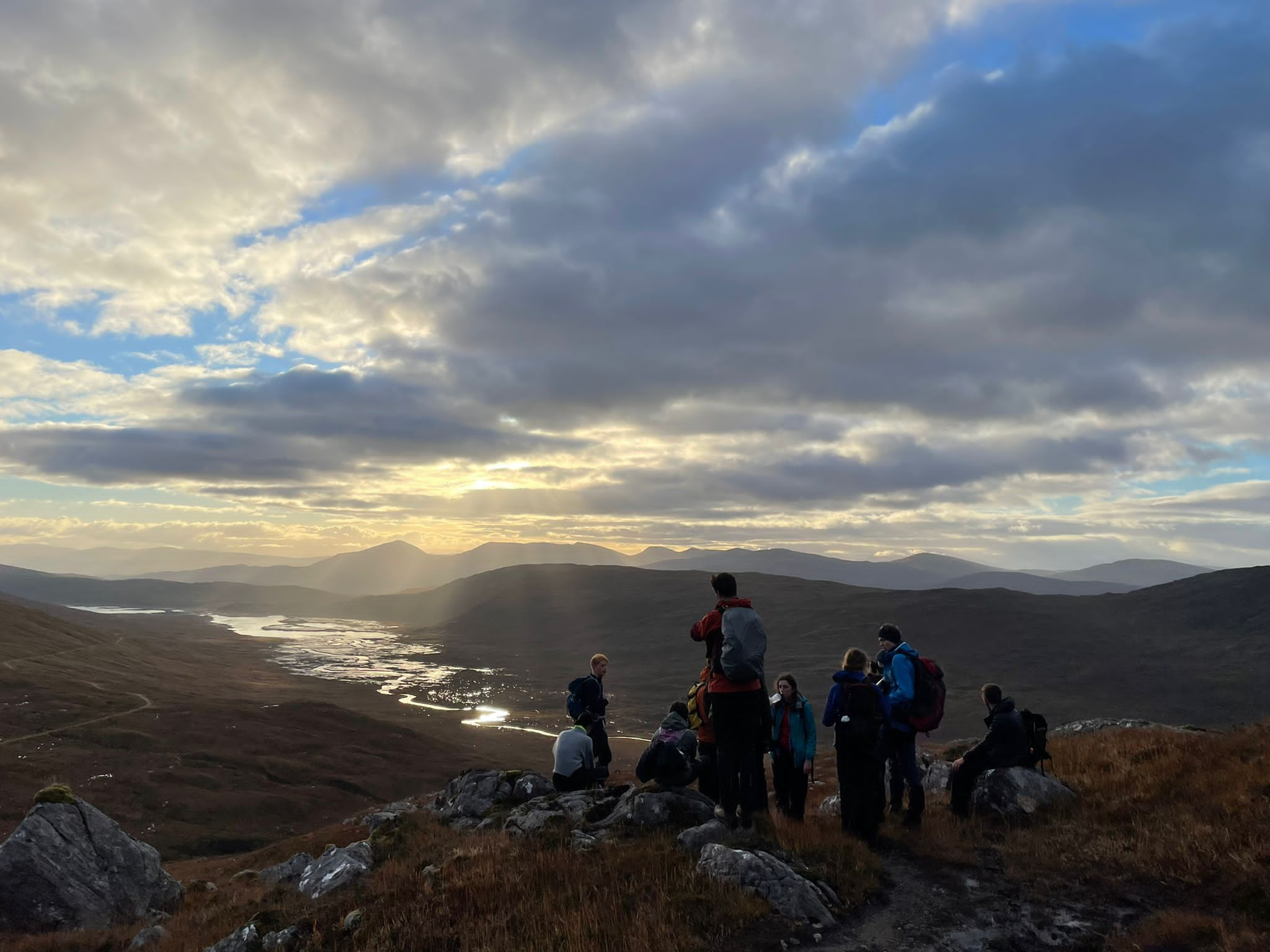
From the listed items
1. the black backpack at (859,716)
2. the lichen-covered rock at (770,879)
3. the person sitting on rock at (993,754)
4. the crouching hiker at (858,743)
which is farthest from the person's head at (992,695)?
the lichen-covered rock at (770,879)

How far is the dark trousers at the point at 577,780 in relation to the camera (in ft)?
50.0

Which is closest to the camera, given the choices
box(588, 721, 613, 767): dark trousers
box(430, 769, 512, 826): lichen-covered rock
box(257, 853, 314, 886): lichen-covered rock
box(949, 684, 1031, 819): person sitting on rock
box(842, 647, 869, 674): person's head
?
box(842, 647, 869, 674): person's head

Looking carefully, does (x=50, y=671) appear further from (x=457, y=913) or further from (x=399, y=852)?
(x=457, y=913)

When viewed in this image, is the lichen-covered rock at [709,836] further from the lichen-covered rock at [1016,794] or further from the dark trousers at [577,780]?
the lichen-covered rock at [1016,794]

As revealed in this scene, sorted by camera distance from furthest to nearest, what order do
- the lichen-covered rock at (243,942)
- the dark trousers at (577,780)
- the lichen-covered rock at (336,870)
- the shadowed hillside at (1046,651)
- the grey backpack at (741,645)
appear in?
1. the shadowed hillside at (1046,651)
2. the dark trousers at (577,780)
3. the lichen-covered rock at (336,870)
4. the lichen-covered rock at (243,942)
5. the grey backpack at (741,645)

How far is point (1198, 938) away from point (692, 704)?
7765mm

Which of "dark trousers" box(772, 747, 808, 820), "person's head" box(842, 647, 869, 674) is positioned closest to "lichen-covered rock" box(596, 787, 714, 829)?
"dark trousers" box(772, 747, 808, 820)

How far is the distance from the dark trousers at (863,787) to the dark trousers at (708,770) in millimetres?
2441

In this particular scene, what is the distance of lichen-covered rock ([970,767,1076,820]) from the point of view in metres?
13.6

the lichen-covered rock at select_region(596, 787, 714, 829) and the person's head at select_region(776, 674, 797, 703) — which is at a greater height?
the person's head at select_region(776, 674, 797, 703)

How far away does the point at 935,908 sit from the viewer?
9.72 metres

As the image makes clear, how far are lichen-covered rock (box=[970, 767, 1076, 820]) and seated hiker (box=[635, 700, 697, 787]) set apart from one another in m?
6.03

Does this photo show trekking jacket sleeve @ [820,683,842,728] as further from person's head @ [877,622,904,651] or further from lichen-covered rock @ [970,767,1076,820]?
lichen-covered rock @ [970,767,1076,820]

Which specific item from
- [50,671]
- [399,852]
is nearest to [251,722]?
[50,671]
